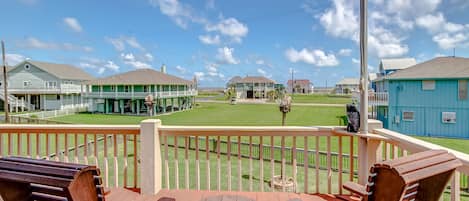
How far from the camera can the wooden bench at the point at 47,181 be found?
1.54m

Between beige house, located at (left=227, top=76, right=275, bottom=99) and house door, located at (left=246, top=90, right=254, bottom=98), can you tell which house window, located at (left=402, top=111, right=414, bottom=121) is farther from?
house door, located at (left=246, top=90, right=254, bottom=98)

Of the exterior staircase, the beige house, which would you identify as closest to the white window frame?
the exterior staircase

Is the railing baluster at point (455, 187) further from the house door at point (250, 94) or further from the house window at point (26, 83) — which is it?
the house door at point (250, 94)

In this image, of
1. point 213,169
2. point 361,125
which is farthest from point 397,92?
point 361,125

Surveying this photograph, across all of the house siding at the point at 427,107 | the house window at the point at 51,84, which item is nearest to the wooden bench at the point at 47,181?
the house siding at the point at 427,107

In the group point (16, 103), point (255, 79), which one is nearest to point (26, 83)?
point (16, 103)

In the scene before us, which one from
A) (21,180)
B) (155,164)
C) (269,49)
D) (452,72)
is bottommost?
(155,164)

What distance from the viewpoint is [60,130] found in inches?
130

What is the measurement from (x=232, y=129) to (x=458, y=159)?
78.8 inches

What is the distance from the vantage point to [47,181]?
5.07ft

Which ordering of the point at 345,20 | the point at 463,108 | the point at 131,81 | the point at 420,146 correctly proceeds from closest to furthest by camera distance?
the point at 420,146, the point at 345,20, the point at 463,108, the point at 131,81

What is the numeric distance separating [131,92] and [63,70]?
37.3ft

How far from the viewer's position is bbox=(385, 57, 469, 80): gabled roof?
1597 centimetres

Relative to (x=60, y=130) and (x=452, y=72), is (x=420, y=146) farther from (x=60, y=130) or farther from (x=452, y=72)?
(x=452, y=72)
